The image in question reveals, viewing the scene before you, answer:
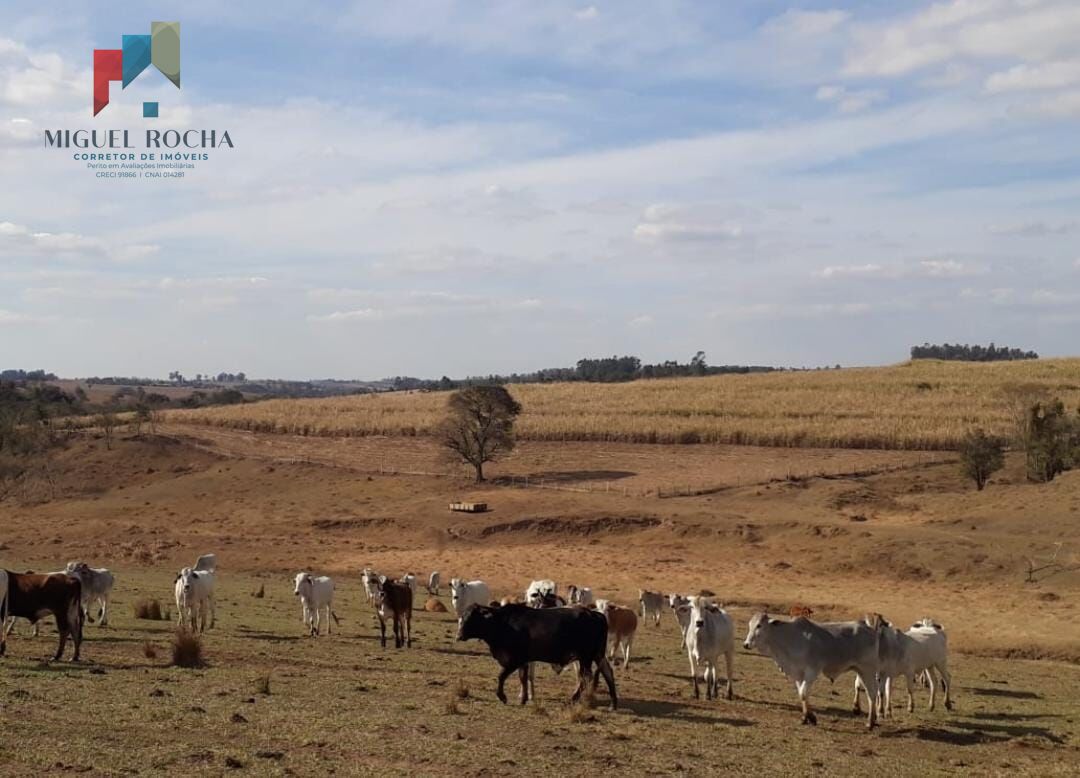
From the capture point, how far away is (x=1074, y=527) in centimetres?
4522

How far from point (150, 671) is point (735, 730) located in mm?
9829

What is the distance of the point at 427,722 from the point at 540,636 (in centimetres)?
326

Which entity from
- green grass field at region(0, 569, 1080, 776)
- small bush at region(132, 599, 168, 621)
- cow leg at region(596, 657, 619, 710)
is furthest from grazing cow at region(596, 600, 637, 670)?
small bush at region(132, 599, 168, 621)

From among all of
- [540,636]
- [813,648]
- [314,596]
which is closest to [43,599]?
[314,596]

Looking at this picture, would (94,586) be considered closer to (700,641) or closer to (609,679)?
(609,679)

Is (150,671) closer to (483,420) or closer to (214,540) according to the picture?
(214,540)

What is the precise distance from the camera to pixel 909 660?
19.1 m

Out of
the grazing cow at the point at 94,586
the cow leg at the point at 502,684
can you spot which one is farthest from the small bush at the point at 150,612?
the cow leg at the point at 502,684

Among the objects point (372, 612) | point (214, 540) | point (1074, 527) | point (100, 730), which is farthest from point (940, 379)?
point (100, 730)

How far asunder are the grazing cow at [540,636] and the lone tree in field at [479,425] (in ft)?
160

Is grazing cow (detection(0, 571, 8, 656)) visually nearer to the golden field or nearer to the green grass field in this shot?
the green grass field

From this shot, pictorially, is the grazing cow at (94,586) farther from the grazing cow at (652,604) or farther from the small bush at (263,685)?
the grazing cow at (652,604)

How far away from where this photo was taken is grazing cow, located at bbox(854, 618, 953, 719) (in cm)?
1870

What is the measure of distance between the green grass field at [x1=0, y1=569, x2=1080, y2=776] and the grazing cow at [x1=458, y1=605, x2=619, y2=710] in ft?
2.16
